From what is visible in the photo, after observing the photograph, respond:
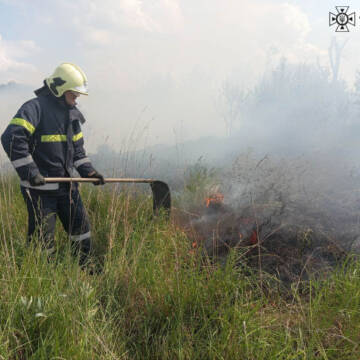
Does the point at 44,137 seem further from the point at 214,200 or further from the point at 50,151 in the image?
the point at 214,200

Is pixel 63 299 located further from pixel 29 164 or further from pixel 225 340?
pixel 29 164

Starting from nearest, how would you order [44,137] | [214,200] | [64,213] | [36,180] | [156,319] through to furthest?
1. [156,319]
2. [36,180]
3. [44,137]
4. [64,213]
5. [214,200]

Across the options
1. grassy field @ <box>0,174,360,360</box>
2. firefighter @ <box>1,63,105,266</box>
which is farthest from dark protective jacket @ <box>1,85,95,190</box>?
grassy field @ <box>0,174,360,360</box>

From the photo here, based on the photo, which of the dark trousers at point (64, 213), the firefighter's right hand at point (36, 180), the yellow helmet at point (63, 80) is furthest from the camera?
the yellow helmet at point (63, 80)

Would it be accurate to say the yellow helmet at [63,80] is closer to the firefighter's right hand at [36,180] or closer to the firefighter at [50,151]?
the firefighter at [50,151]

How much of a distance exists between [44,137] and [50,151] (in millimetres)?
177

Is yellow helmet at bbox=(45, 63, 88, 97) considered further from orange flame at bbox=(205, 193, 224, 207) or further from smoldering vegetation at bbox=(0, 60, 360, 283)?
orange flame at bbox=(205, 193, 224, 207)

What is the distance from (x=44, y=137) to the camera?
3.43 metres

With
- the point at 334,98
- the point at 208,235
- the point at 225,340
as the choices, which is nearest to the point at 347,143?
the point at 208,235

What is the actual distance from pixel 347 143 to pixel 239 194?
6403 mm

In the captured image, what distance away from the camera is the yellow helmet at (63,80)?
11.5ft

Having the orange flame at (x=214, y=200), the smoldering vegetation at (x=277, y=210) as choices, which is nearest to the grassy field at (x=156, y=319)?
the smoldering vegetation at (x=277, y=210)

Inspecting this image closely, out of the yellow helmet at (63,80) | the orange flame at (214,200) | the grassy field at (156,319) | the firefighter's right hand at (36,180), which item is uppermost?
the yellow helmet at (63,80)

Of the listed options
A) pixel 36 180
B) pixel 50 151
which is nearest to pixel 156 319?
pixel 36 180
